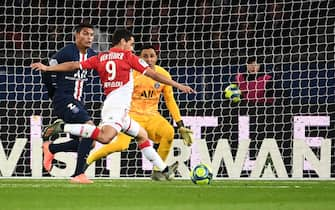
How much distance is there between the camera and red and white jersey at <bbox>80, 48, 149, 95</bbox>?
10.8m

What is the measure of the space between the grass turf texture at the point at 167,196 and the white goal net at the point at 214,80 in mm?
1516

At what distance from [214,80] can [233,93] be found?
467 millimetres

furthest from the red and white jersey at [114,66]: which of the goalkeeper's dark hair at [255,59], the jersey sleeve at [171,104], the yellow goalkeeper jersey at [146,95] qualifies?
the goalkeeper's dark hair at [255,59]

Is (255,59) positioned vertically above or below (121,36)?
below

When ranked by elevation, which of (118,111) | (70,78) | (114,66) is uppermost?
(114,66)

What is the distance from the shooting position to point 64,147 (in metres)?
11.6

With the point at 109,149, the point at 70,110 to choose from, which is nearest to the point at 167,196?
the point at 70,110

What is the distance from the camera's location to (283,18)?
14.4 metres

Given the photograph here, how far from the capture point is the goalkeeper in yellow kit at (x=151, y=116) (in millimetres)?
12031

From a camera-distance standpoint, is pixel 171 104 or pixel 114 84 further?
pixel 171 104

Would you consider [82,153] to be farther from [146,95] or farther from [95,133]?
[146,95]

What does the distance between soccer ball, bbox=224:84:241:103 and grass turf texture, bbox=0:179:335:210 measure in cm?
187

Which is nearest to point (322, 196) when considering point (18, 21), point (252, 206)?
point (252, 206)

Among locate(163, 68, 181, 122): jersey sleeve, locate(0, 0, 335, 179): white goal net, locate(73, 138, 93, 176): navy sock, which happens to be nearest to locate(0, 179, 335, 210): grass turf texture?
locate(73, 138, 93, 176): navy sock
